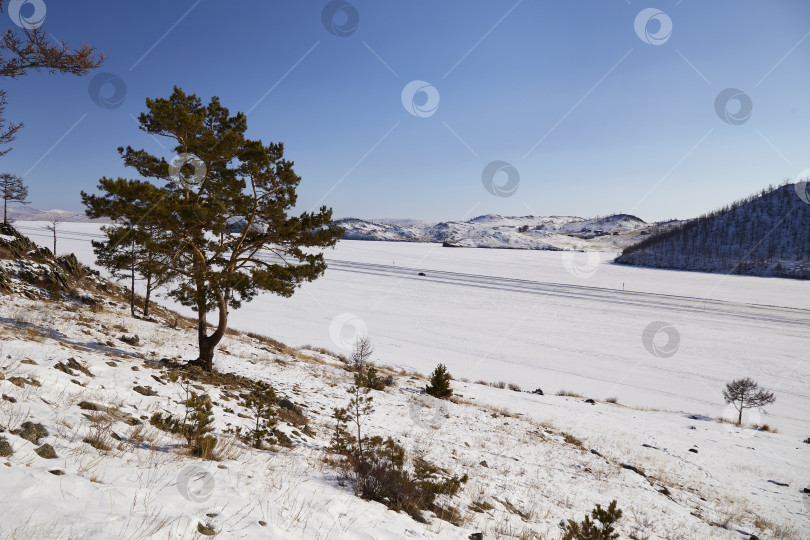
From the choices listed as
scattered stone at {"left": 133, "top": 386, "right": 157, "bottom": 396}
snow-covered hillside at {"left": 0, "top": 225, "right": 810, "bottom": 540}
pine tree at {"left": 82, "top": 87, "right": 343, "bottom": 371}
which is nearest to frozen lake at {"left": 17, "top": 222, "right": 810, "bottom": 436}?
snow-covered hillside at {"left": 0, "top": 225, "right": 810, "bottom": 540}

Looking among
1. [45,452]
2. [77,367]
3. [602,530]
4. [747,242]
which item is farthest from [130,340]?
[747,242]

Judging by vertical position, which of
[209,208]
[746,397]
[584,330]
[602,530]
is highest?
[209,208]

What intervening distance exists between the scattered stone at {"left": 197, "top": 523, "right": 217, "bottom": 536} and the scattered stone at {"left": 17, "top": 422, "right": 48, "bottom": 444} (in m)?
2.63

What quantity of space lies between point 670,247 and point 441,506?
137m

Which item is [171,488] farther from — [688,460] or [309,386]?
[688,460]

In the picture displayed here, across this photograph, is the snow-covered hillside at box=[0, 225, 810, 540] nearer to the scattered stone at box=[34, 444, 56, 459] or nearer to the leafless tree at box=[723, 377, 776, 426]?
the scattered stone at box=[34, 444, 56, 459]

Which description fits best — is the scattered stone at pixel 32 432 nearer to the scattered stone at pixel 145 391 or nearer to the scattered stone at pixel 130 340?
the scattered stone at pixel 145 391

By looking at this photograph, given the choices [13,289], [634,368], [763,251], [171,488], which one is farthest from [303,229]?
[763,251]

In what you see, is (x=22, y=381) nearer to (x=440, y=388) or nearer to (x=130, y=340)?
(x=130, y=340)

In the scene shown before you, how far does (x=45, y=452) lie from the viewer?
4289 mm

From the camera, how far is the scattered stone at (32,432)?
4.52 m

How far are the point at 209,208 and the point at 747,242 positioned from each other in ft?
454

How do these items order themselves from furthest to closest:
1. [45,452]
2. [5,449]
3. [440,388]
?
1. [440,388]
2. [45,452]
3. [5,449]

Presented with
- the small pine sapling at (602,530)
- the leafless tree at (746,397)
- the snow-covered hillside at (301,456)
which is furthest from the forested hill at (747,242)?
the small pine sapling at (602,530)
